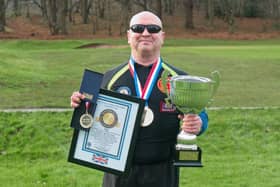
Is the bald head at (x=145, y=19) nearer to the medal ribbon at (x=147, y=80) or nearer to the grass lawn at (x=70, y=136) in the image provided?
the medal ribbon at (x=147, y=80)

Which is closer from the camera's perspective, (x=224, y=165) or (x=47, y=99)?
(x=224, y=165)

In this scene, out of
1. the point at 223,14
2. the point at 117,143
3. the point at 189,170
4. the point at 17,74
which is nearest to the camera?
the point at 117,143

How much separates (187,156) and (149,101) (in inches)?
17.3

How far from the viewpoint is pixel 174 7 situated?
242 feet

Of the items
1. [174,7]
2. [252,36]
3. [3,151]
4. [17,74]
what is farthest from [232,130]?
[174,7]

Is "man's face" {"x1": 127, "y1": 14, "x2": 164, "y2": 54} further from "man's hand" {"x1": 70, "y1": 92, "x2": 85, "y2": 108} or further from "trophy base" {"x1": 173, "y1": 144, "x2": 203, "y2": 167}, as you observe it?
"trophy base" {"x1": 173, "y1": 144, "x2": 203, "y2": 167}

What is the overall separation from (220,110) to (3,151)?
4.17 m

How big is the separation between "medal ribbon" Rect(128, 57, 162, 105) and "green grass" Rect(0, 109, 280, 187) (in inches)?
125

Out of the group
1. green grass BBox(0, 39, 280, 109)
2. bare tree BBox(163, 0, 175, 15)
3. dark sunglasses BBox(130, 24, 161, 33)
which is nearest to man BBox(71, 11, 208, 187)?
dark sunglasses BBox(130, 24, 161, 33)

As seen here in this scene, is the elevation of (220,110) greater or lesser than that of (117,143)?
lesser

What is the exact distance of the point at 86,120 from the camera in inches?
142

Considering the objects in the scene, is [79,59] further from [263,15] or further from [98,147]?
[263,15]

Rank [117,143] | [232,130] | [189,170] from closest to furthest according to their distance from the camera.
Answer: [117,143] → [189,170] → [232,130]

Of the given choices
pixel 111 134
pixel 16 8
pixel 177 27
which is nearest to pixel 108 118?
pixel 111 134
